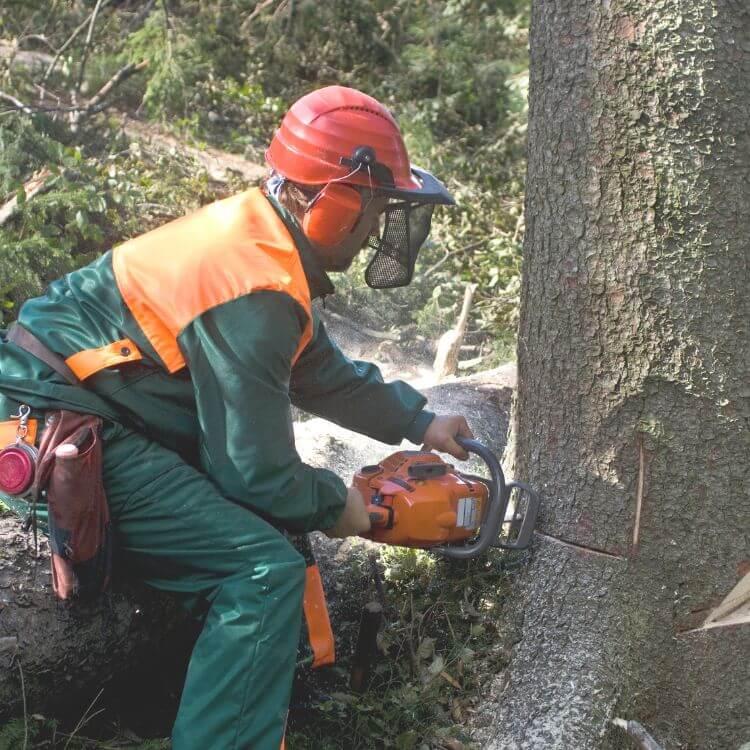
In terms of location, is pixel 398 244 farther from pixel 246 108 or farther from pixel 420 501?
pixel 246 108

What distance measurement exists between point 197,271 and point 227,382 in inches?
11.7

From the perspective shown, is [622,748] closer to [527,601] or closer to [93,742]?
[527,601]

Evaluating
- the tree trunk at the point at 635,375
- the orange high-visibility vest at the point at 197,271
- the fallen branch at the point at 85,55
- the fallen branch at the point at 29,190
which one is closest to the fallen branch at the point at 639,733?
the tree trunk at the point at 635,375

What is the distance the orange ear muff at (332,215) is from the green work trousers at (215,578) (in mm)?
742

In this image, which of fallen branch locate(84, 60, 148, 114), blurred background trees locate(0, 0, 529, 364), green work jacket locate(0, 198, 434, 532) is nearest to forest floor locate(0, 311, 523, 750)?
green work jacket locate(0, 198, 434, 532)

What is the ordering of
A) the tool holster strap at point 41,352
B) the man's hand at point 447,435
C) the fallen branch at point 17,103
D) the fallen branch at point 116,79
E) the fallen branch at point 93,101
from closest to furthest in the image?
1. the tool holster strap at point 41,352
2. the man's hand at point 447,435
3. the fallen branch at point 17,103
4. the fallen branch at point 93,101
5. the fallen branch at point 116,79

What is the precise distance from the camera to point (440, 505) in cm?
285

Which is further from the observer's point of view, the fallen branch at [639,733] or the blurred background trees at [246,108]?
the blurred background trees at [246,108]

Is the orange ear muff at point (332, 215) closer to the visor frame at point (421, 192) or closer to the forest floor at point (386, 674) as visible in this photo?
the visor frame at point (421, 192)

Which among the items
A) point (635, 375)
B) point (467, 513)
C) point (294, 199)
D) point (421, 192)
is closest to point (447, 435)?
point (467, 513)

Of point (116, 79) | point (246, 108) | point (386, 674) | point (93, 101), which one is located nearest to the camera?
point (386, 674)

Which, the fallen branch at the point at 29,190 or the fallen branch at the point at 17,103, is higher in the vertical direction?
the fallen branch at the point at 17,103

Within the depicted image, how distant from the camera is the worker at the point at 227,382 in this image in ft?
7.71

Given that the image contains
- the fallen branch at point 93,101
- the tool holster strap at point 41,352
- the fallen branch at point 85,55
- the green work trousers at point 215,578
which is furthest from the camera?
the fallen branch at point 85,55
